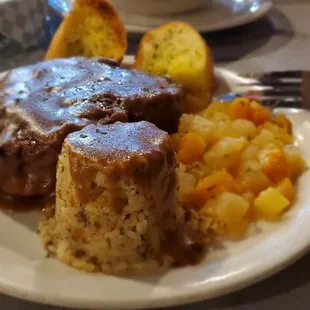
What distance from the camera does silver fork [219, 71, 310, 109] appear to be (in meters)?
2.19

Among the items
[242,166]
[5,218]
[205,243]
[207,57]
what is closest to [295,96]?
[207,57]

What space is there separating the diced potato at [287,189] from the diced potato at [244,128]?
11.3 inches

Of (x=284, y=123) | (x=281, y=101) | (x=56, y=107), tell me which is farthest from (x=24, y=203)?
(x=281, y=101)

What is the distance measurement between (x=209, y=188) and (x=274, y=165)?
25 centimetres

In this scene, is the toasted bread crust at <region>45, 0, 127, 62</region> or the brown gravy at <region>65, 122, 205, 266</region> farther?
the toasted bread crust at <region>45, 0, 127, 62</region>

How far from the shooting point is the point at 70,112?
5.74ft

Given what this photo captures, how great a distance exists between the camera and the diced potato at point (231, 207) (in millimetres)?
1582

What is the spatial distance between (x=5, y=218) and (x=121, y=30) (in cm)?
119

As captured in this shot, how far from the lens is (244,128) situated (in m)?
1.93

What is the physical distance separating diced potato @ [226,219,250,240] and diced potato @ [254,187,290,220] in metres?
0.06

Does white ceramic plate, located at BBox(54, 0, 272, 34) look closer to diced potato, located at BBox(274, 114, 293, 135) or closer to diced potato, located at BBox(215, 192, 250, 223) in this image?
diced potato, located at BBox(274, 114, 293, 135)

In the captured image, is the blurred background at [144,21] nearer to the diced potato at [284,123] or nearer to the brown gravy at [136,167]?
the diced potato at [284,123]

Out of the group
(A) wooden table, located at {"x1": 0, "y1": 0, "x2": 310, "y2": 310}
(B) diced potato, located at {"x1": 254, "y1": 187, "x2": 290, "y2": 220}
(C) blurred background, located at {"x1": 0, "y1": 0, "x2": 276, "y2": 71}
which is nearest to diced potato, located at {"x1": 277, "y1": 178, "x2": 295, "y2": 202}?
(B) diced potato, located at {"x1": 254, "y1": 187, "x2": 290, "y2": 220}

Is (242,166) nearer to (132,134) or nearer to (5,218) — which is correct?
(132,134)
